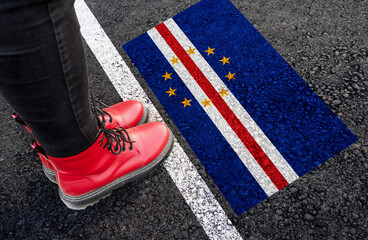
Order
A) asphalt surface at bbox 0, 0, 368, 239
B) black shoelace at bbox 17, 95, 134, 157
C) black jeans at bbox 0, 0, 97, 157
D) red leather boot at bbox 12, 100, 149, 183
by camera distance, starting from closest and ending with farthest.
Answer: black jeans at bbox 0, 0, 97, 157 < black shoelace at bbox 17, 95, 134, 157 < asphalt surface at bbox 0, 0, 368, 239 < red leather boot at bbox 12, 100, 149, 183

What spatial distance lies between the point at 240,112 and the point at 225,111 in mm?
102

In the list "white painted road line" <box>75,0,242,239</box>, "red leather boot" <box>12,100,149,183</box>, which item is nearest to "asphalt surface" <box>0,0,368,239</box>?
"white painted road line" <box>75,0,242,239</box>

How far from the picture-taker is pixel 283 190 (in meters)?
1.84

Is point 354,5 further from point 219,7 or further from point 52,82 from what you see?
point 52,82

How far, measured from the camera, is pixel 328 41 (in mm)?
2297

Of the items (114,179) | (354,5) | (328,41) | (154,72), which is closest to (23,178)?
(114,179)

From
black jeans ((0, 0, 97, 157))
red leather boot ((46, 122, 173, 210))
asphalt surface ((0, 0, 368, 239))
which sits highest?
black jeans ((0, 0, 97, 157))

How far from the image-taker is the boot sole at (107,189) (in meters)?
1.80

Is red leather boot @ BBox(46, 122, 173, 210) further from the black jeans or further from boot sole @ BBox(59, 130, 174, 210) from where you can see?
the black jeans

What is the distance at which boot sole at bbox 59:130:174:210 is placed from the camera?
1797mm

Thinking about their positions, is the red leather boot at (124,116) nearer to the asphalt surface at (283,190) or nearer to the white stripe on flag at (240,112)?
the asphalt surface at (283,190)

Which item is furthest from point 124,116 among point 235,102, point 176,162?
point 235,102

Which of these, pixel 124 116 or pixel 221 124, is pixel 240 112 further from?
pixel 124 116

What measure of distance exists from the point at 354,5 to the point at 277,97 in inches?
40.9
